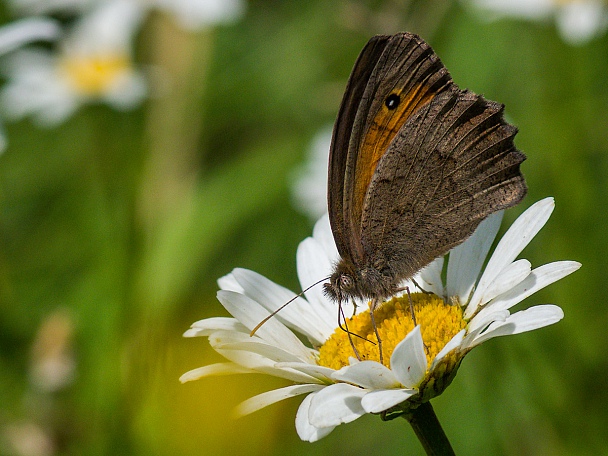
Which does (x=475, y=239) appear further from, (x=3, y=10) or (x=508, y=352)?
(x=3, y=10)

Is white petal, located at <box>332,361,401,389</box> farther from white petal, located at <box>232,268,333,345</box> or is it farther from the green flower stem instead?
white petal, located at <box>232,268,333,345</box>

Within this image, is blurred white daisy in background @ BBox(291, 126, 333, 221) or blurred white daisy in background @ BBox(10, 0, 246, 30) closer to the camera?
blurred white daisy in background @ BBox(291, 126, 333, 221)

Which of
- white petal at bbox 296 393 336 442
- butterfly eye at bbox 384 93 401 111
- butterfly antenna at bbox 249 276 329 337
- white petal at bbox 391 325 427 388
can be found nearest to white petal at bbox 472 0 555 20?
butterfly eye at bbox 384 93 401 111

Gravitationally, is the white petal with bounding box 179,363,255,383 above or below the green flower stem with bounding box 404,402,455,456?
above

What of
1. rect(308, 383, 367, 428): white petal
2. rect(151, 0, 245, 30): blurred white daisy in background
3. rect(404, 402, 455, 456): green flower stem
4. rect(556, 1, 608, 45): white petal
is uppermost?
rect(151, 0, 245, 30): blurred white daisy in background

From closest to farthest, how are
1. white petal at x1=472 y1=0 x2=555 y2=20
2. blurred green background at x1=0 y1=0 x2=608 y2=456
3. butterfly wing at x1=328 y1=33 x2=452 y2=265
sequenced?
1. butterfly wing at x1=328 y1=33 x2=452 y2=265
2. blurred green background at x1=0 y1=0 x2=608 y2=456
3. white petal at x1=472 y1=0 x2=555 y2=20

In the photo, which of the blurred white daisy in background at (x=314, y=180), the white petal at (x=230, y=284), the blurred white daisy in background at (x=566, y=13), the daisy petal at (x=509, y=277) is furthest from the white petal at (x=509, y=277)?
the blurred white daisy in background at (x=314, y=180)
